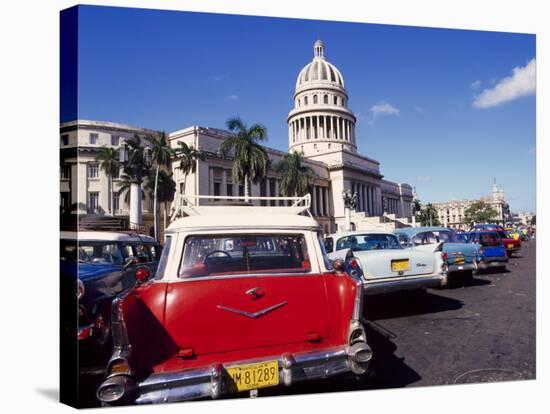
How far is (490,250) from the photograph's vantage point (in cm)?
1166

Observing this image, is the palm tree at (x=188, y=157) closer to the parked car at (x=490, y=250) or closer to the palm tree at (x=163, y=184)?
the palm tree at (x=163, y=184)

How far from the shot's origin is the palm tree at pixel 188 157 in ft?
63.9

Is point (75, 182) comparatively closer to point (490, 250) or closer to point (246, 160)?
point (490, 250)

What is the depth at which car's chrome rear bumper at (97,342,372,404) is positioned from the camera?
2867 mm

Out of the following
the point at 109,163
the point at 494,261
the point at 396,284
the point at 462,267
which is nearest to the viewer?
the point at 396,284

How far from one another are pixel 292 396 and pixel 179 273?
2.03 metres

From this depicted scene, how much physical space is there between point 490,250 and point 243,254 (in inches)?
405

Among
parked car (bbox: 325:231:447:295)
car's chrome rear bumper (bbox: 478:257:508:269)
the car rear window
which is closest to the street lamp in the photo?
parked car (bbox: 325:231:447:295)

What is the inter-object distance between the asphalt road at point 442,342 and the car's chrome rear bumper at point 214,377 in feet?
2.53

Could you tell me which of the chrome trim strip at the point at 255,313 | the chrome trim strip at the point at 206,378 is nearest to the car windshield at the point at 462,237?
the chrome trim strip at the point at 206,378

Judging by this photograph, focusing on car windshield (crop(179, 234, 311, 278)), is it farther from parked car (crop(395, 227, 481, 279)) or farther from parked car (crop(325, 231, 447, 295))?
parked car (crop(395, 227, 481, 279))

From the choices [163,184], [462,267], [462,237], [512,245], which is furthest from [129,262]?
[163,184]

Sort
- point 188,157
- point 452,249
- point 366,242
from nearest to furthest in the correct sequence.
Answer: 1. point 366,242
2. point 452,249
3. point 188,157

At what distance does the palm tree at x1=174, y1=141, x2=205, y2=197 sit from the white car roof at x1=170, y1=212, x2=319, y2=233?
1589cm
